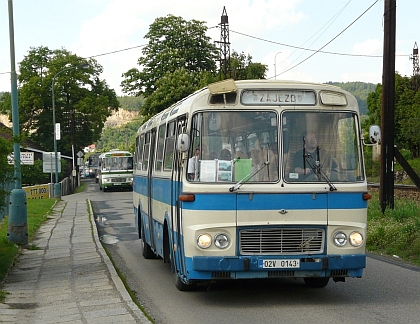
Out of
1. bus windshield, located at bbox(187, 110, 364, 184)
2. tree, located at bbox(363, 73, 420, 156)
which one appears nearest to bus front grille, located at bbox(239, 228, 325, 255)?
bus windshield, located at bbox(187, 110, 364, 184)

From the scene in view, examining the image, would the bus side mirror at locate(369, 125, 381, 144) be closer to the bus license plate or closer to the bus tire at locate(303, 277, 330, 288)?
the bus license plate

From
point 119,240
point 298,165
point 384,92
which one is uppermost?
point 384,92

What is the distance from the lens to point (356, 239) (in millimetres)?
9609

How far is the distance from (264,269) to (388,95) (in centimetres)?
1165

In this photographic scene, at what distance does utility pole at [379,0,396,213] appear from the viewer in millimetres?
19844

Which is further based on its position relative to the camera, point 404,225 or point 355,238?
point 404,225

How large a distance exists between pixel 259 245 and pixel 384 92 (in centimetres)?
1158

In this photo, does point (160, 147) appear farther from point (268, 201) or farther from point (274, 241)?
point (274, 241)

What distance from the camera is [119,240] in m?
20.2

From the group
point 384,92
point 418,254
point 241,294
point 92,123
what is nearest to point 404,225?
point 418,254

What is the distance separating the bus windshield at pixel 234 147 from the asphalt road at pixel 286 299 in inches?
65.5

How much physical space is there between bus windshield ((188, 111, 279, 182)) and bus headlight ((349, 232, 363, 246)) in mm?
1224

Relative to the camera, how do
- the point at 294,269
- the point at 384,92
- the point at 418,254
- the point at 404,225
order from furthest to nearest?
the point at 384,92 → the point at 404,225 → the point at 418,254 → the point at 294,269

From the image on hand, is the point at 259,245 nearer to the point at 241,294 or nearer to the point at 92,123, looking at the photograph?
the point at 241,294
